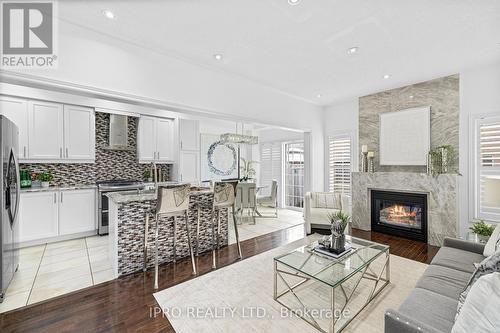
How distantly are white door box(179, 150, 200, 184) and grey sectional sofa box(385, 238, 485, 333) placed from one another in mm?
4589

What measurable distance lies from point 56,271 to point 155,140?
10.2 feet

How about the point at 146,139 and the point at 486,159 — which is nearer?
the point at 486,159

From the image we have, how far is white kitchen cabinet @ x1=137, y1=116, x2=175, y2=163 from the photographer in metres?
4.97

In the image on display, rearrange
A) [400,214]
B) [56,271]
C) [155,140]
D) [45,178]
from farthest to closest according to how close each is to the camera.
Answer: [155,140]
[400,214]
[45,178]
[56,271]

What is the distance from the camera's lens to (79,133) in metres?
4.18

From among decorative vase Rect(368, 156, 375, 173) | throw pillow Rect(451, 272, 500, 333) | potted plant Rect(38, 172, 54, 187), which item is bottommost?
throw pillow Rect(451, 272, 500, 333)

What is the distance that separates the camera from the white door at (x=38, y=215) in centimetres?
351

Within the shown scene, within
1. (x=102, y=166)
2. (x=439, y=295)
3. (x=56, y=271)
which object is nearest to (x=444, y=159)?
(x=439, y=295)

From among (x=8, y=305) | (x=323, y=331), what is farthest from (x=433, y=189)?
(x=8, y=305)

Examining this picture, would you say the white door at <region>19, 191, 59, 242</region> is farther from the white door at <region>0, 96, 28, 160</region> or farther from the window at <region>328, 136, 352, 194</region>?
the window at <region>328, 136, 352, 194</region>

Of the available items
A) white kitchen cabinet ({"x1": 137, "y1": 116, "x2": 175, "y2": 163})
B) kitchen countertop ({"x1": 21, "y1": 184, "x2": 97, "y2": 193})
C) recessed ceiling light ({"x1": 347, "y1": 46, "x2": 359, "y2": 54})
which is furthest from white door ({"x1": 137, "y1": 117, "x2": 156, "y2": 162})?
recessed ceiling light ({"x1": 347, "y1": 46, "x2": 359, "y2": 54})

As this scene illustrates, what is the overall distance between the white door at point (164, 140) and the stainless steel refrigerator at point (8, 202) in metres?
2.71

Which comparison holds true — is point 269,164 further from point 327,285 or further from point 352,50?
point 327,285

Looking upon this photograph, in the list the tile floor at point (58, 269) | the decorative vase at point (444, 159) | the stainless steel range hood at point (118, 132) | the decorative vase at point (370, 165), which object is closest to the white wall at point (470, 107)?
the decorative vase at point (444, 159)
